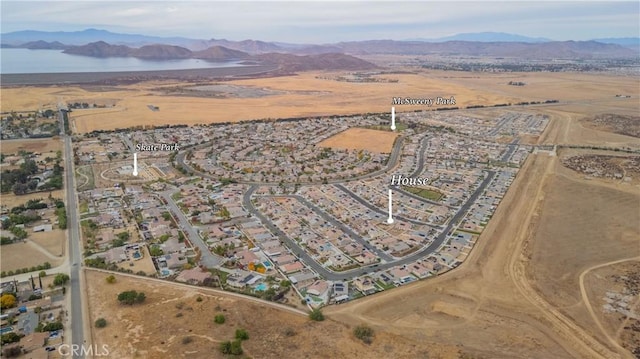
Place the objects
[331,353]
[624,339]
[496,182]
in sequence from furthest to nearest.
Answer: [496,182], [624,339], [331,353]

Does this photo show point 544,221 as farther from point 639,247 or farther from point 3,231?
point 3,231

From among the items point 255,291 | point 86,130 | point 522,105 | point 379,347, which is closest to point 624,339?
point 379,347

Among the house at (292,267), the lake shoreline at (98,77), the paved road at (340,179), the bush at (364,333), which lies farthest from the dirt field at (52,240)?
the lake shoreline at (98,77)

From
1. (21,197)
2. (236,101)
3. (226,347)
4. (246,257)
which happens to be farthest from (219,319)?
(236,101)

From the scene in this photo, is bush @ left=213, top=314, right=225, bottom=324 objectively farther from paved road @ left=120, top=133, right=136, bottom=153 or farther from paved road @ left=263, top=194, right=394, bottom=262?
paved road @ left=120, top=133, right=136, bottom=153

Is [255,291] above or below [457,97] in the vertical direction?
below

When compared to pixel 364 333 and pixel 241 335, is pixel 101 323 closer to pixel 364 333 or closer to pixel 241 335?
pixel 241 335

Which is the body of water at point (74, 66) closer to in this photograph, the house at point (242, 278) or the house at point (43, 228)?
the house at point (43, 228)
